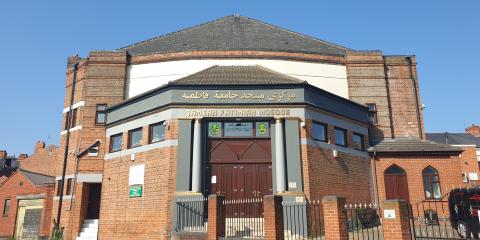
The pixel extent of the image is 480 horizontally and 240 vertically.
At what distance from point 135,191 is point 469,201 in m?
13.1

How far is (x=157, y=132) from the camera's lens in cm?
1773

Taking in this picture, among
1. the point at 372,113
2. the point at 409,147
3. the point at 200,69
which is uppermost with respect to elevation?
the point at 200,69

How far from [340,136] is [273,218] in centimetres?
905

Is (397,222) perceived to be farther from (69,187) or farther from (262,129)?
(69,187)

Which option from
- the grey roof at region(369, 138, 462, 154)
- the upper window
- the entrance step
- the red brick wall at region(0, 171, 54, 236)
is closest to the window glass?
the grey roof at region(369, 138, 462, 154)

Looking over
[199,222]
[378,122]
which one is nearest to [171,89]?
[199,222]

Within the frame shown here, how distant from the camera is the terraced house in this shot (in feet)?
53.7

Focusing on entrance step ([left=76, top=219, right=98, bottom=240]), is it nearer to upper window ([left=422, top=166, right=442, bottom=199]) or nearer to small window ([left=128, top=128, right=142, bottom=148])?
small window ([left=128, top=128, right=142, bottom=148])

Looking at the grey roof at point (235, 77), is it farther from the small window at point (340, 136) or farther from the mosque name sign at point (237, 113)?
the small window at point (340, 136)

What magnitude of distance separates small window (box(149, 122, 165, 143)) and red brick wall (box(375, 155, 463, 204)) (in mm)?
11030

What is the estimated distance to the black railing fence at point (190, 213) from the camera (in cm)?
1515

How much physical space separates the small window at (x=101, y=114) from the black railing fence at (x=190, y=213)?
8049mm

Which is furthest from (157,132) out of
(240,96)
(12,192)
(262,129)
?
(12,192)

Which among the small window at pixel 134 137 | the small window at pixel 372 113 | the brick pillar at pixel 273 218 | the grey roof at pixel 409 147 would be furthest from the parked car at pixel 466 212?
the small window at pixel 134 137
